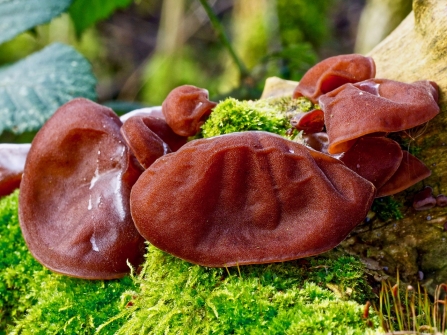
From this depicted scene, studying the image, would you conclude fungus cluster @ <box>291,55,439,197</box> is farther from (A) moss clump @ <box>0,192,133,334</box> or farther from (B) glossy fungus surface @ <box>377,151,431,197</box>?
(A) moss clump @ <box>0,192,133,334</box>

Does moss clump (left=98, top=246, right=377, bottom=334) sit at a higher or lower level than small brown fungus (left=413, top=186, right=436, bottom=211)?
lower

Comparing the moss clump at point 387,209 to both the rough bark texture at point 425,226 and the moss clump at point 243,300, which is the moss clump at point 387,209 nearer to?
the rough bark texture at point 425,226

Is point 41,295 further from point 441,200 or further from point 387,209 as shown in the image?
point 441,200

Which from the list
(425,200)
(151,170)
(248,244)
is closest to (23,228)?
(151,170)

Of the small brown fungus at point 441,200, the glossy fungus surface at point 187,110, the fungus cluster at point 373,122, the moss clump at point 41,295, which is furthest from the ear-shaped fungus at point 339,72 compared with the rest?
the moss clump at point 41,295

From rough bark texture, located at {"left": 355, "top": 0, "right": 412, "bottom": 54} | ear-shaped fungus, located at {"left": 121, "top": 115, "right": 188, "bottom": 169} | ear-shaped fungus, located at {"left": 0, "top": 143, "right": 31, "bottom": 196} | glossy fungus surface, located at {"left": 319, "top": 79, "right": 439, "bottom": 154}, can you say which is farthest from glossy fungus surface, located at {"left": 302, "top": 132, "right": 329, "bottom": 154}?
rough bark texture, located at {"left": 355, "top": 0, "right": 412, "bottom": 54}

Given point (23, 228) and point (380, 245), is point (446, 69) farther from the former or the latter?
point (23, 228)
